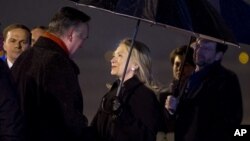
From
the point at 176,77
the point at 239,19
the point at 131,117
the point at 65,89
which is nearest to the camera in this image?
the point at 65,89

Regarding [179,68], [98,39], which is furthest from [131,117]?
[98,39]

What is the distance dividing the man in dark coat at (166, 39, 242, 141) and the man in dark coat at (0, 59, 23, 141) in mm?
1969

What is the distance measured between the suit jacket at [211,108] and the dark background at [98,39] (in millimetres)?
1230

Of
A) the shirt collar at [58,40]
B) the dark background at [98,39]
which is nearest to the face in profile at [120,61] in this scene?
the shirt collar at [58,40]

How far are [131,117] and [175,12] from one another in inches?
34.7

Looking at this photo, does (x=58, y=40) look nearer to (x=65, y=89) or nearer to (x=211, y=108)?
(x=65, y=89)

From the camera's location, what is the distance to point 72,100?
418 centimetres

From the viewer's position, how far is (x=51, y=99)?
4.19 m

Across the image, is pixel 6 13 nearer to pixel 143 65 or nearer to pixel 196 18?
pixel 143 65

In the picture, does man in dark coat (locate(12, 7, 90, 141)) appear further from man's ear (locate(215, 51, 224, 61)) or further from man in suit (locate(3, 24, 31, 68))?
man in suit (locate(3, 24, 31, 68))

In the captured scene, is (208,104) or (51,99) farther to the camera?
(208,104)

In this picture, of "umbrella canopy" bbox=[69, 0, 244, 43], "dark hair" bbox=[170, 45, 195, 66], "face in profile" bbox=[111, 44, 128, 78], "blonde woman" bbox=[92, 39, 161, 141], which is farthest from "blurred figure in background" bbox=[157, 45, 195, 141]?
"umbrella canopy" bbox=[69, 0, 244, 43]

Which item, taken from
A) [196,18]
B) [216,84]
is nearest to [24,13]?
[216,84]

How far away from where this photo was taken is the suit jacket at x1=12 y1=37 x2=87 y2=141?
164 inches
